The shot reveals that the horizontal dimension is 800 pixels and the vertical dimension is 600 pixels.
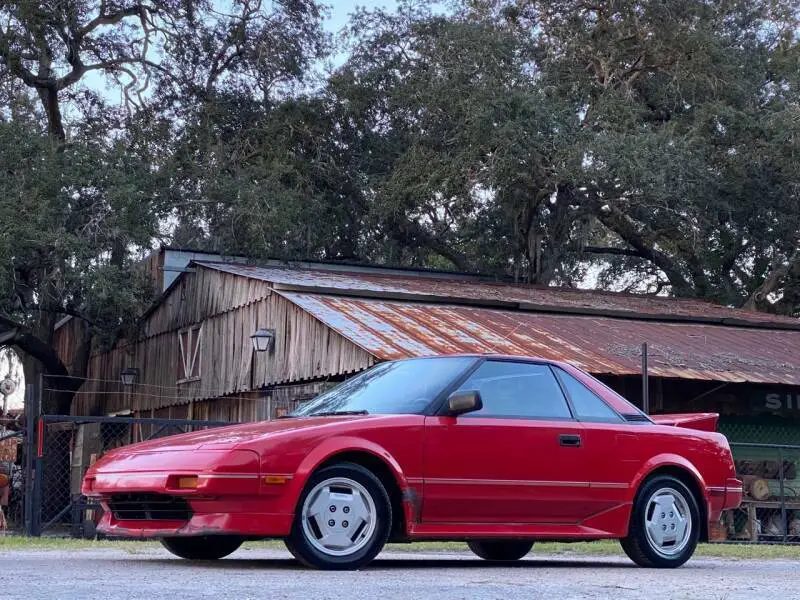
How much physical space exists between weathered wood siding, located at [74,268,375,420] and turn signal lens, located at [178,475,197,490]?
33.9 feet

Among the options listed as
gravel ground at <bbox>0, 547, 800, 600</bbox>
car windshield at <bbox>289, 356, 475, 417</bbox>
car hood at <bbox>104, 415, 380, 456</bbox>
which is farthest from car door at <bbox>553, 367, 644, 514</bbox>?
car hood at <bbox>104, 415, 380, 456</bbox>

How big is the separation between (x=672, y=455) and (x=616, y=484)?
62cm

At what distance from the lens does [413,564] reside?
9047 millimetres

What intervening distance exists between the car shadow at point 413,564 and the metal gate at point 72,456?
4.18 meters

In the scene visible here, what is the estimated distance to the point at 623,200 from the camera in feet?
97.5

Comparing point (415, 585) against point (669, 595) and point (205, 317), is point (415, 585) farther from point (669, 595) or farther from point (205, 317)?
point (205, 317)

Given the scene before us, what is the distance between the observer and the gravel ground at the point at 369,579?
6191 millimetres

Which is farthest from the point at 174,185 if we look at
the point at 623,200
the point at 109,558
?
the point at 109,558

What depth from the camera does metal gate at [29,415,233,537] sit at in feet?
42.9

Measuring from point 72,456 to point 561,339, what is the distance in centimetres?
930

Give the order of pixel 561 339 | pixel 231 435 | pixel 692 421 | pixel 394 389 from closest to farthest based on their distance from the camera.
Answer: pixel 231 435 < pixel 394 389 < pixel 692 421 < pixel 561 339

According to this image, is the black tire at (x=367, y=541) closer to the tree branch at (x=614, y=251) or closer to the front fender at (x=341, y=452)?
the front fender at (x=341, y=452)

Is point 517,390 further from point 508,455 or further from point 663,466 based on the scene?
point 663,466

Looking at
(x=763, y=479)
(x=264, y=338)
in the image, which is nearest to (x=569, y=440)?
(x=763, y=479)
